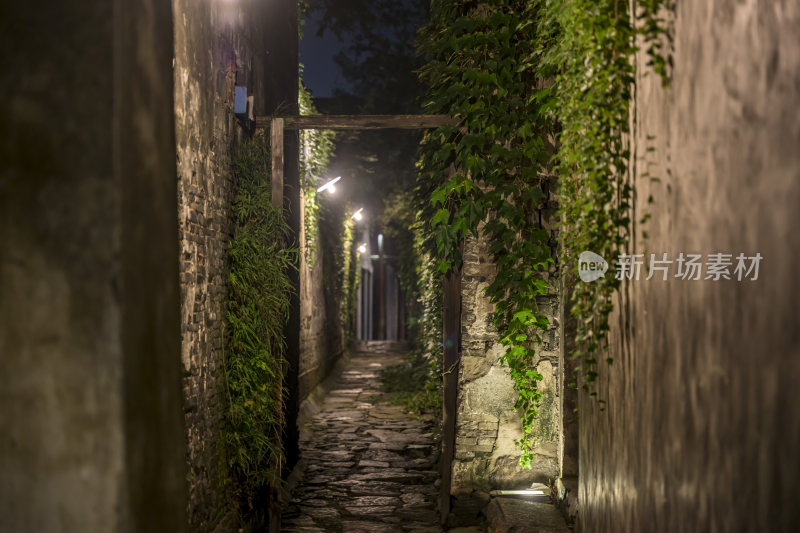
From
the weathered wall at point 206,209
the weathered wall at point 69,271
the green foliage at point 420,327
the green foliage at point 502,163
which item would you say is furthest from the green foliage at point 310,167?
the weathered wall at point 69,271

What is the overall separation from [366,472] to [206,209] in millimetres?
3687

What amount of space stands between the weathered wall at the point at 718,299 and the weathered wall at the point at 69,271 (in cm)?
186

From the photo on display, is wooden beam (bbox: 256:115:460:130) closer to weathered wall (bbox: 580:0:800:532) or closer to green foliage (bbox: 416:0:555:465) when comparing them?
green foliage (bbox: 416:0:555:465)

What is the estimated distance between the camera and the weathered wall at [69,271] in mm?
2078

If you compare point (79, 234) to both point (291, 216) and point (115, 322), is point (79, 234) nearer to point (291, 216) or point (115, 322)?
point (115, 322)

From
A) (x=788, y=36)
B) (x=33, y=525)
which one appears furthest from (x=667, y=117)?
(x=33, y=525)

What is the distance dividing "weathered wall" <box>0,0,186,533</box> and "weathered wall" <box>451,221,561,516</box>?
12.7ft

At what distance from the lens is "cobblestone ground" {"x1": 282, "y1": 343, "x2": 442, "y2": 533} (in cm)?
566

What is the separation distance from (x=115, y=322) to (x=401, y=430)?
6.94 metres

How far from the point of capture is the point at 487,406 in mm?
5742

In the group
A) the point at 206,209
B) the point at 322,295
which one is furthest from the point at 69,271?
the point at 322,295

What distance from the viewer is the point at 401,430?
866 cm

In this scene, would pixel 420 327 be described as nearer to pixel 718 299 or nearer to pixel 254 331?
pixel 254 331

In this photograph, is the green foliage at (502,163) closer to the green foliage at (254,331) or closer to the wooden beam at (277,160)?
the wooden beam at (277,160)
